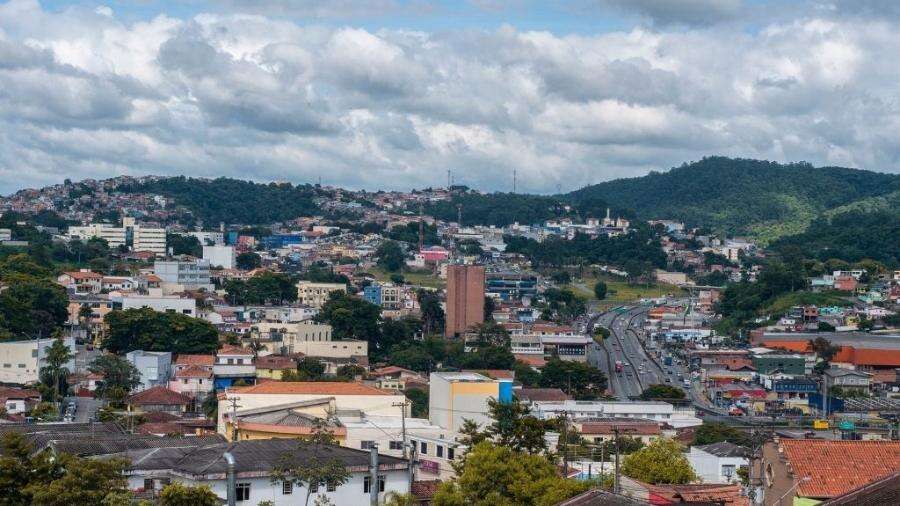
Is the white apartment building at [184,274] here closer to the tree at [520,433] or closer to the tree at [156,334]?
the tree at [156,334]

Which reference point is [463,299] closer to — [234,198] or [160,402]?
[160,402]

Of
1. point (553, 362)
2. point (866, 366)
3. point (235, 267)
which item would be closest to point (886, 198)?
point (235, 267)

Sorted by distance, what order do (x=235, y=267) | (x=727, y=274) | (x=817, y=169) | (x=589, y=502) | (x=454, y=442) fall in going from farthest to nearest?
(x=817, y=169) → (x=727, y=274) → (x=235, y=267) → (x=454, y=442) → (x=589, y=502)

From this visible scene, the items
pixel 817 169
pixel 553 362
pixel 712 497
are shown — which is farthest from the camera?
pixel 817 169

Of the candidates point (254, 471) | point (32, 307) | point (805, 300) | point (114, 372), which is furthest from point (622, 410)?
point (805, 300)

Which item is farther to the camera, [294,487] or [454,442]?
[454,442]

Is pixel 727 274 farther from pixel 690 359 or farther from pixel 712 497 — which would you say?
pixel 712 497

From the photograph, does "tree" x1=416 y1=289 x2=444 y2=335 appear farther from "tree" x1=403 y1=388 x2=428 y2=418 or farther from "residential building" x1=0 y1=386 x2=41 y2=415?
"residential building" x1=0 y1=386 x2=41 y2=415

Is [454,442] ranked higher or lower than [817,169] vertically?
lower

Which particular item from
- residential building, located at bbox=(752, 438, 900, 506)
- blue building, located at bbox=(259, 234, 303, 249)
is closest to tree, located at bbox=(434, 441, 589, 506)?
residential building, located at bbox=(752, 438, 900, 506)
